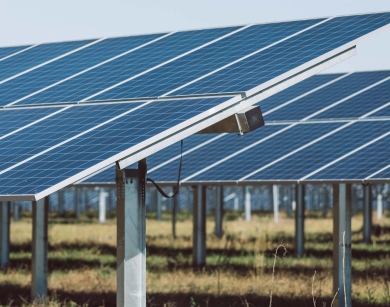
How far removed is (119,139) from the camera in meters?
11.3

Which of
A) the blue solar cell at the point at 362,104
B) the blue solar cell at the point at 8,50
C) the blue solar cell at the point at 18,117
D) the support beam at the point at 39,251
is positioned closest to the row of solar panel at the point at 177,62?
Answer: the blue solar cell at the point at 18,117

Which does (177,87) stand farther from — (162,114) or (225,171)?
(225,171)

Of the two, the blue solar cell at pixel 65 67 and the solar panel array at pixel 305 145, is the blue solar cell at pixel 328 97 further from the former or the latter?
the blue solar cell at pixel 65 67

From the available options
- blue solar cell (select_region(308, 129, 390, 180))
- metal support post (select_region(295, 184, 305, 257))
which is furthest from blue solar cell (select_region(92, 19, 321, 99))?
metal support post (select_region(295, 184, 305, 257))

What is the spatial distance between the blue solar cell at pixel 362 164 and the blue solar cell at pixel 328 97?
2386 millimetres

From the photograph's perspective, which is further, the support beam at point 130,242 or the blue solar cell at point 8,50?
the blue solar cell at point 8,50

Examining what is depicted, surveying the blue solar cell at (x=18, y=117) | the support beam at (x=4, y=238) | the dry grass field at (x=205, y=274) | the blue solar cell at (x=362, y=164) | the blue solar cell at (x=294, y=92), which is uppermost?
the blue solar cell at (x=294, y=92)

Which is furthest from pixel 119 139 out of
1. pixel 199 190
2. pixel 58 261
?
pixel 58 261

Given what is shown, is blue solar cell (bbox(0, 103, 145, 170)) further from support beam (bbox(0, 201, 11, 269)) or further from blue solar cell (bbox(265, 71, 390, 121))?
support beam (bbox(0, 201, 11, 269))

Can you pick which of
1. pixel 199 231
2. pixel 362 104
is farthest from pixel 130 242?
pixel 199 231

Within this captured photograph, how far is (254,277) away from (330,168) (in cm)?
594

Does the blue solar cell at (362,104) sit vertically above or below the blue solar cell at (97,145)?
above

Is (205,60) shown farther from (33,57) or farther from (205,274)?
(205,274)

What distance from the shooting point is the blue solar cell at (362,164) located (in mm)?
17969
